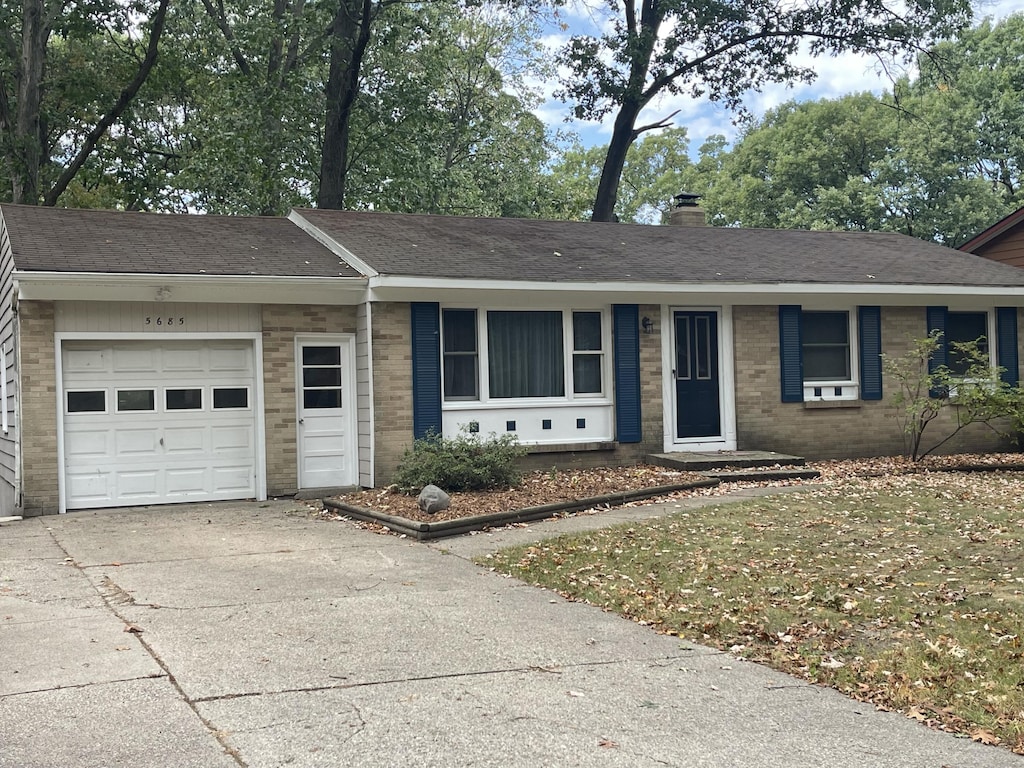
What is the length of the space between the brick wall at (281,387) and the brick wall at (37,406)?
2.59m

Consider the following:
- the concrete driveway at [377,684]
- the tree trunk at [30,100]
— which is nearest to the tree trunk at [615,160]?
the tree trunk at [30,100]

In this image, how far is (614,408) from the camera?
49.5ft

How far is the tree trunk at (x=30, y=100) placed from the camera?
2234cm

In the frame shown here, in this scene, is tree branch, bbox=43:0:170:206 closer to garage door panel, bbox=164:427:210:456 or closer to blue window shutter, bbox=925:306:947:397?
garage door panel, bbox=164:427:210:456

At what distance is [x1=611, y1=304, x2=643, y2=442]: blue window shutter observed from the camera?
15.1m

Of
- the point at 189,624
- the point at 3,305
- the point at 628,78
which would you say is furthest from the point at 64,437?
the point at 628,78

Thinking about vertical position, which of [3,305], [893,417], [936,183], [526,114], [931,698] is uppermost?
[526,114]

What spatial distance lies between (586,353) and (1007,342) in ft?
25.6

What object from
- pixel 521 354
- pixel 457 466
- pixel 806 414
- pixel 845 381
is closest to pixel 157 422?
pixel 457 466

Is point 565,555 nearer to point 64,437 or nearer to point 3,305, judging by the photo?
point 64,437

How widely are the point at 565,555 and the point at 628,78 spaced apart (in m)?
19.1

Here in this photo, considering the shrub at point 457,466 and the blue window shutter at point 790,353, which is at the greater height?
the blue window shutter at point 790,353

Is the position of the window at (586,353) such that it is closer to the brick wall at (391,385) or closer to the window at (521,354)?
the window at (521,354)

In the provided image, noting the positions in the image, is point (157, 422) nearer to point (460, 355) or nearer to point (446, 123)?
point (460, 355)
